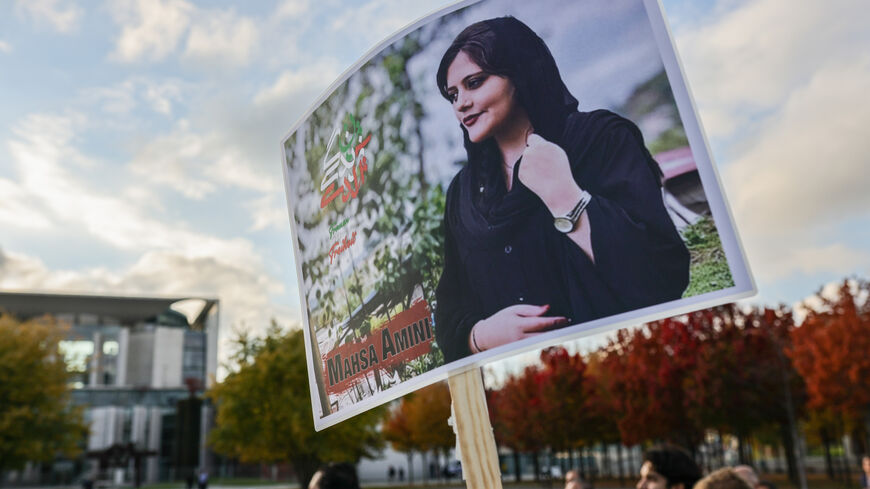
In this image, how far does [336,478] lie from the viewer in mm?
5273

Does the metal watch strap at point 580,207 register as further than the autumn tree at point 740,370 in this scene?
No

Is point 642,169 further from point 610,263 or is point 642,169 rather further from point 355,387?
point 355,387

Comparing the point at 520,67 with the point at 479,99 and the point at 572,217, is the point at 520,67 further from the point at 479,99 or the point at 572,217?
the point at 572,217

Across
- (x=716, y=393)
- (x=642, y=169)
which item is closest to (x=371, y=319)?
(x=642, y=169)

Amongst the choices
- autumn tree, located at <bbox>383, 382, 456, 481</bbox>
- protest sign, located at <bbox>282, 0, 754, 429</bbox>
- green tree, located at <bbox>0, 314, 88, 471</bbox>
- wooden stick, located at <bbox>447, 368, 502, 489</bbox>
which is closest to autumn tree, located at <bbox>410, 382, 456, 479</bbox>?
autumn tree, located at <bbox>383, 382, 456, 481</bbox>

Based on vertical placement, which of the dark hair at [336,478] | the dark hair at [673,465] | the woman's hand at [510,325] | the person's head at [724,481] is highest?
the woman's hand at [510,325]

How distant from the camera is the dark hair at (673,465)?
4902 millimetres

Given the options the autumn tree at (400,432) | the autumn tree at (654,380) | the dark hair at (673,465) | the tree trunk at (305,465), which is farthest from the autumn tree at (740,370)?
the dark hair at (673,465)

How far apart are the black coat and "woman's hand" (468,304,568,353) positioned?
0.03m

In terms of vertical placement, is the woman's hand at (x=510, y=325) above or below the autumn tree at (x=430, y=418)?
below

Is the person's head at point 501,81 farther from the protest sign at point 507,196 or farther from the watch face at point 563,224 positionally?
the watch face at point 563,224

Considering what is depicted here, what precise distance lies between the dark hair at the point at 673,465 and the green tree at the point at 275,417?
2238cm

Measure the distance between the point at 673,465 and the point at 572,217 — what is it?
2711 mm

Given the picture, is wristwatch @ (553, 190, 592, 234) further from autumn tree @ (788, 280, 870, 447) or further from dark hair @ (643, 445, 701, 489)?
autumn tree @ (788, 280, 870, 447)
